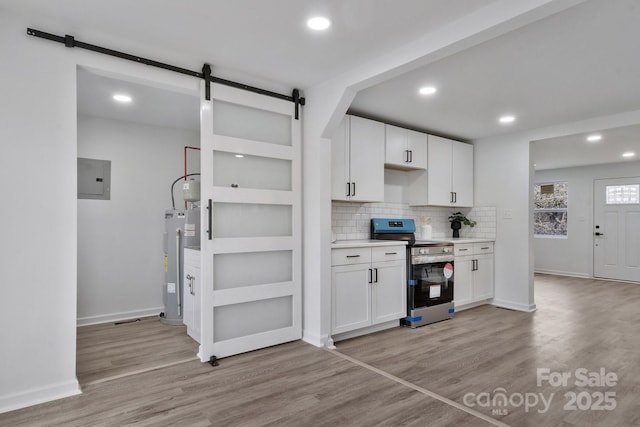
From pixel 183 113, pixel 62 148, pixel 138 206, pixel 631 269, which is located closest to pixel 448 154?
pixel 183 113

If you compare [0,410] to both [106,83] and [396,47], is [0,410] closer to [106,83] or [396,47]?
[106,83]

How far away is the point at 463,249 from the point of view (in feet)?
15.7

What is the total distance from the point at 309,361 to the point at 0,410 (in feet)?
6.58

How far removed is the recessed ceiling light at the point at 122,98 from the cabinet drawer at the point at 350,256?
2493 millimetres

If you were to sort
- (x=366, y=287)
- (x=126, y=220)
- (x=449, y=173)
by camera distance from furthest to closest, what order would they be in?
1. (x=449, y=173)
2. (x=126, y=220)
3. (x=366, y=287)

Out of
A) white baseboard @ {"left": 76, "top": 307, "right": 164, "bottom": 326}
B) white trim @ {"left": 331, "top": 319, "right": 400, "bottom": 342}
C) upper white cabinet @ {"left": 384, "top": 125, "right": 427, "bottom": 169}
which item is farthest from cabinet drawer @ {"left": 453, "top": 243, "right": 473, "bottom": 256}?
white baseboard @ {"left": 76, "top": 307, "right": 164, "bottom": 326}

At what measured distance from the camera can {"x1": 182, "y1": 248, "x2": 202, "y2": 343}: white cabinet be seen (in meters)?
3.43

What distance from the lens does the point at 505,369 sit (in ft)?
9.57

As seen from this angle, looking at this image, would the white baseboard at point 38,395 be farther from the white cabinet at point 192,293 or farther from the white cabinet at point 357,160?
the white cabinet at point 357,160

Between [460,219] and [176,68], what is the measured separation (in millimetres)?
4329

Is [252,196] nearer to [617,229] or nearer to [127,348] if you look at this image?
Answer: [127,348]

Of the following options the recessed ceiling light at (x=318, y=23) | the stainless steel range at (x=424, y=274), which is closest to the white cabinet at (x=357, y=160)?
the stainless steel range at (x=424, y=274)

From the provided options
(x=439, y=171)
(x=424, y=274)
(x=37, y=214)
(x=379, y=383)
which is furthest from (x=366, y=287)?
(x=37, y=214)

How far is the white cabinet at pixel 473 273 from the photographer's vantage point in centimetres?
469
